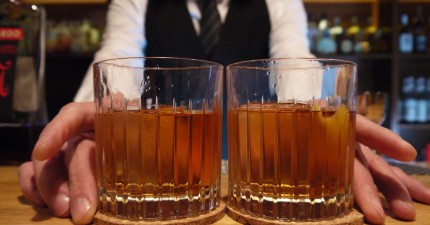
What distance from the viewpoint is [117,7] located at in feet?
6.36

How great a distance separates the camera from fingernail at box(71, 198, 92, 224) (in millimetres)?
558

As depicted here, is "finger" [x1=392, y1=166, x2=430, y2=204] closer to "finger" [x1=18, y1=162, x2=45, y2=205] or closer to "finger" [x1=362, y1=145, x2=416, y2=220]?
"finger" [x1=362, y1=145, x2=416, y2=220]

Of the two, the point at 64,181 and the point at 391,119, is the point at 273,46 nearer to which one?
the point at 391,119

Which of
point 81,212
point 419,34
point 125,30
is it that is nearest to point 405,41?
point 419,34

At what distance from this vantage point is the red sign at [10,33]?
46.5 inches

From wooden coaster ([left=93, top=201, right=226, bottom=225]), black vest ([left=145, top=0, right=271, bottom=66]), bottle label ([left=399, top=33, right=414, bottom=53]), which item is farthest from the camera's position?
bottle label ([left=399, top=33, right=414, bottom=53])

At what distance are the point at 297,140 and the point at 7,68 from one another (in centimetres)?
90

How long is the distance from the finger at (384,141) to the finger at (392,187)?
0.04m

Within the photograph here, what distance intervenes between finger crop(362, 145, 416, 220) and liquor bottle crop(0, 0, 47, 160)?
863 millimetres

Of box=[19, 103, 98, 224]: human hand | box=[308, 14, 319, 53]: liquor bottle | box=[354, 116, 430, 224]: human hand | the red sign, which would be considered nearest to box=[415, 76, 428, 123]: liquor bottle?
box=[308, 14, 319, 53]: liquor bottle

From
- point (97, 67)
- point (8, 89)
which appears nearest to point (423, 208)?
point (97, 67)

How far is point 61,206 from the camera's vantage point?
594 millimetres

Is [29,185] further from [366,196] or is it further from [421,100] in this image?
[421,100]

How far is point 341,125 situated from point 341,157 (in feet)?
0.13
